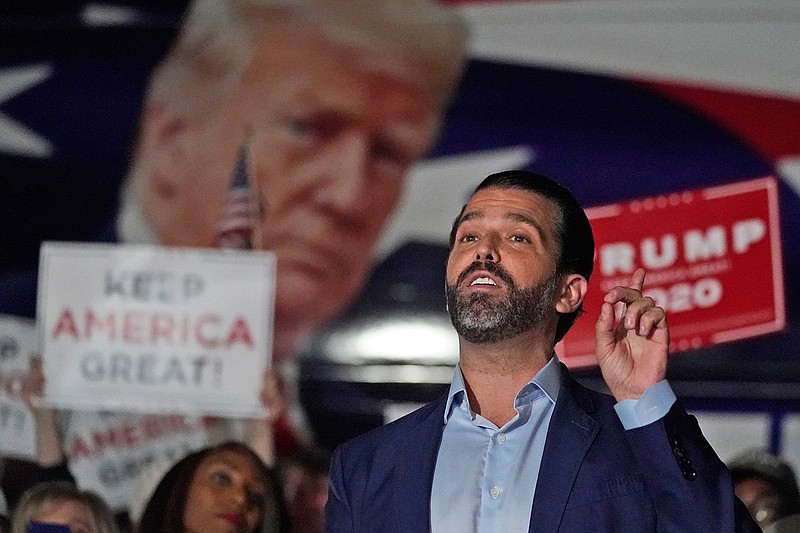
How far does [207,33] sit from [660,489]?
2.20 meters

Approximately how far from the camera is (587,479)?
185 centimetres

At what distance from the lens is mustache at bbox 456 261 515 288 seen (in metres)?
1.96

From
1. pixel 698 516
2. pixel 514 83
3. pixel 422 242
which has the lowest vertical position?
pixel 698 516

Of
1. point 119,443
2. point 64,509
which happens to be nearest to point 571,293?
point 119,443

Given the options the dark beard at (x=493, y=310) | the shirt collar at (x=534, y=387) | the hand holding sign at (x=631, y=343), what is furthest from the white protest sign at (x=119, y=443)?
the hand holding sign at (x=631, y=343)

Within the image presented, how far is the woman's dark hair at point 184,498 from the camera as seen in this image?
10.7 ft

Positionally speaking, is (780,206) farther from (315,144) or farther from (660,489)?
(660,489)

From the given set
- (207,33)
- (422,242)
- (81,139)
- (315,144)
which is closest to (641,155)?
(422,242)

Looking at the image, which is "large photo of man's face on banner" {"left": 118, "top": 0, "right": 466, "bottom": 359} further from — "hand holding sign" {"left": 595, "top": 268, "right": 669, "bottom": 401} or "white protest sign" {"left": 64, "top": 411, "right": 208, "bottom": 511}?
"hand holding sign" {"left": 595, "top": 268, "right": 669, "bottom": 401}

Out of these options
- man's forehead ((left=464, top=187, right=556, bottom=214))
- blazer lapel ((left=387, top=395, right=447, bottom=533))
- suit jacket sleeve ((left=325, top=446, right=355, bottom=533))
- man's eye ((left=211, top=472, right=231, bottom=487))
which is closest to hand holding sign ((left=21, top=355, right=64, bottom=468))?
man's eye ((left=211, top=472, right=231, bottom=487))

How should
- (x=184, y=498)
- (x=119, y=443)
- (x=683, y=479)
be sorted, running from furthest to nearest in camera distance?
(x=119, y=443), (x=184, y=498), (x=683, y=479)

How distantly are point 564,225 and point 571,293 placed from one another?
0.12 meters

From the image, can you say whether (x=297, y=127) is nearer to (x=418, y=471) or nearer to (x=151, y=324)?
(x=151, y=324)

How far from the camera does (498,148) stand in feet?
11.0
